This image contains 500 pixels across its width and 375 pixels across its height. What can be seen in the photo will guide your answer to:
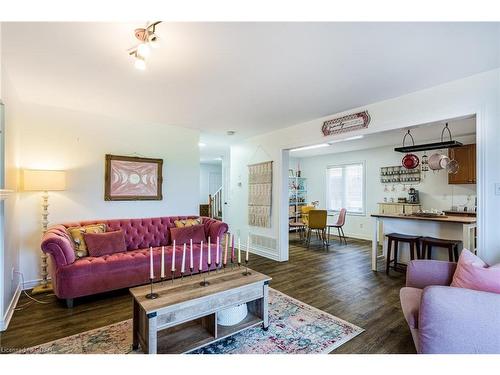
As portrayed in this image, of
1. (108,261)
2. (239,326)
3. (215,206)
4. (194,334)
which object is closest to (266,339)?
(239,326)

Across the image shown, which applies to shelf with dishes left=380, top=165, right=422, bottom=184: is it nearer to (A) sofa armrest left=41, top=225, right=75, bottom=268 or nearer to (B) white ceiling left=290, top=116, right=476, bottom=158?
(B) white ceiling left=290, top=116, right=476, bottom=158

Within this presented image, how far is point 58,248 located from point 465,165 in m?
7.04

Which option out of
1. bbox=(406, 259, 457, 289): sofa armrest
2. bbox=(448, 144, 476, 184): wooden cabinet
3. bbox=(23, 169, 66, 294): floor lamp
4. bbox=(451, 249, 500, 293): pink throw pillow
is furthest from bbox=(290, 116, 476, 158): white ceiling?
bbox=(23, 169, 66, 294): floor lamp

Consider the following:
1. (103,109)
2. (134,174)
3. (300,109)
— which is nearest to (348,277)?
(300,109)

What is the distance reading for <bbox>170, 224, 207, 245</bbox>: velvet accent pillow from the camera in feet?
13.0

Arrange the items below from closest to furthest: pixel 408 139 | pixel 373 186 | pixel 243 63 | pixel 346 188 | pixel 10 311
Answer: pixel 243 63
pixel 10 311
pixel 408 139
pixel 373 186
pixel 346 188

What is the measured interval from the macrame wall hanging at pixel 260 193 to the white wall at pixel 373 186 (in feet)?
11.0

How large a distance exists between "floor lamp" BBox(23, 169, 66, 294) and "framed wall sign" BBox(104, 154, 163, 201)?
0.74 m

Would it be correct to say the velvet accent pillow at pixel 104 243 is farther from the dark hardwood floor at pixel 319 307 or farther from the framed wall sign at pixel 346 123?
the framed wall sign at pixel 346 123

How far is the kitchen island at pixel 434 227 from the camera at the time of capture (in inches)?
131

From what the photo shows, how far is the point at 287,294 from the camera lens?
10.2 ft

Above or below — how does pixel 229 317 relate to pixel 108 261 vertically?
below

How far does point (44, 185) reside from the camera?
3.07 meters

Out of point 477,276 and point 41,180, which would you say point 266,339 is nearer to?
point 477,276
